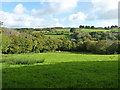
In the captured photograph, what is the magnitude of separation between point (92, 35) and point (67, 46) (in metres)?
25.0

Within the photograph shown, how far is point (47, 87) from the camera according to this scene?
5703 millimetres

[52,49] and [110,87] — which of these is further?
[52,49]

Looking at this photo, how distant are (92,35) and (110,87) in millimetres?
77710

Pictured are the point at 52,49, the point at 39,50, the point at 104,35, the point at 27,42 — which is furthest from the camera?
the point at 104,35

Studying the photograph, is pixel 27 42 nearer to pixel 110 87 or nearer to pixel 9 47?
pixel 9 47

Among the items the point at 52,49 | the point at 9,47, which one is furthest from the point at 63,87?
the point at 52,49

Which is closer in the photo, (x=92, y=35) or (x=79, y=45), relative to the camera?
(x=79, y=45)

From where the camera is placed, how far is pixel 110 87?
5.80 metres

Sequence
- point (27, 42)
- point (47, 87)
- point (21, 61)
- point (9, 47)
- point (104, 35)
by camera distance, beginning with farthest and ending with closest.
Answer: point (104, 35)
point (27, 42)
point (9, 47)
point (21, 61)
point (47, 87)

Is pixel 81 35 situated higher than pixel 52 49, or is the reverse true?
pixel 81 35

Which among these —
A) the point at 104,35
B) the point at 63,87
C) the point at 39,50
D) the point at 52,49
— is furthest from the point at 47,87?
the point at 104,35

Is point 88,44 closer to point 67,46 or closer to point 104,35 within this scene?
point 67,46

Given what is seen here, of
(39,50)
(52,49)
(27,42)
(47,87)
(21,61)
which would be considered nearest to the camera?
(47,87)

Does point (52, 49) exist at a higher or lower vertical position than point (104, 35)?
lower
